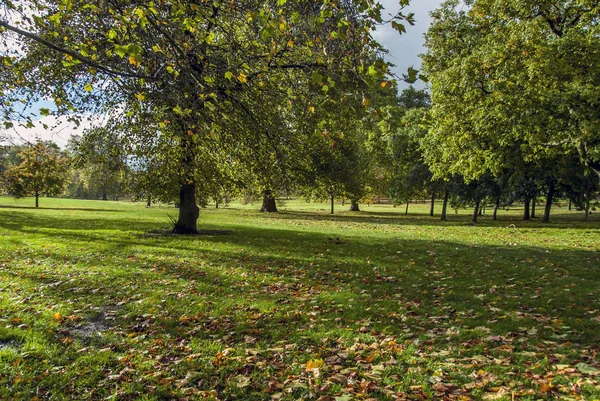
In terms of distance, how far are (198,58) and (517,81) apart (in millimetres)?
14277

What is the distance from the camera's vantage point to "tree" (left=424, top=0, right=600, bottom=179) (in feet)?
48.1

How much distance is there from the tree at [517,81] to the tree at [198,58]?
30.9 ft

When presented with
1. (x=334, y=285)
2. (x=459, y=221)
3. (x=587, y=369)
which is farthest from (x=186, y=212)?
(x=459, y=221)

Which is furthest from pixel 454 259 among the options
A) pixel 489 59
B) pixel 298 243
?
pixel 489 59

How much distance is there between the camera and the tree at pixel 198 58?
5.18 meters

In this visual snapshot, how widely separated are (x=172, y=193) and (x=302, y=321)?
42.0 ft

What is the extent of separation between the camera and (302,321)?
6.35m

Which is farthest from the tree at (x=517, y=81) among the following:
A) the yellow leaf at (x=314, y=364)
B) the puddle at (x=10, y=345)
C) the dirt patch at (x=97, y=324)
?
the puddle at (x=10, y=345)

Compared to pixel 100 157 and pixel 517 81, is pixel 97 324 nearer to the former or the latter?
pixel 100 157

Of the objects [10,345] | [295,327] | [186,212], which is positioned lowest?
[10,345]

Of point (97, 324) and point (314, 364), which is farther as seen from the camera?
point (97, 324)

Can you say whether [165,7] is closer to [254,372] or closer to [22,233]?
[254,372]

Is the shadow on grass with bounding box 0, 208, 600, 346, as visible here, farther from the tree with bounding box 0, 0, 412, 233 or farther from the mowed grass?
the tree with bounding box 0, 0, 412, 233

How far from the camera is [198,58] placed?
6891 mm
